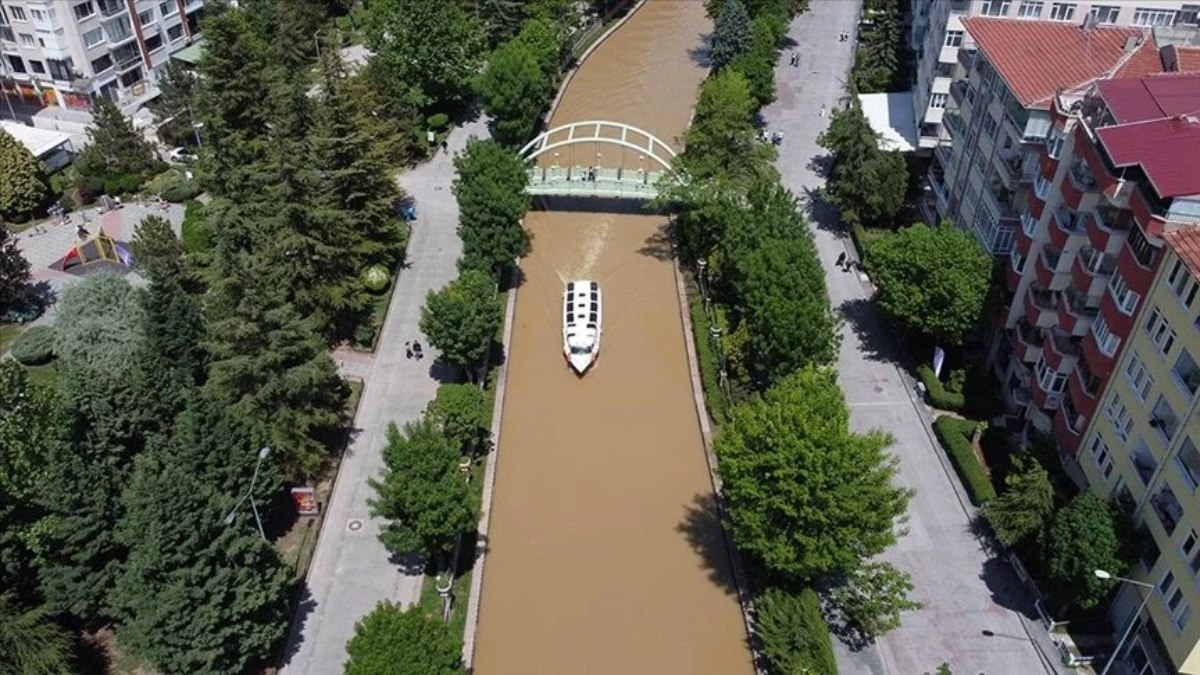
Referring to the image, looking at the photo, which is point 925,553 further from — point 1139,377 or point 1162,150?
point 1162,150

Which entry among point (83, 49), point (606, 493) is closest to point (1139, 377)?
point (606, 493)

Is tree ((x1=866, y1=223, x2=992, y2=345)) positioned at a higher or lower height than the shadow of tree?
higher

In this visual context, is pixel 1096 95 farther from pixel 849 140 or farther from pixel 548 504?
pixel 548 504

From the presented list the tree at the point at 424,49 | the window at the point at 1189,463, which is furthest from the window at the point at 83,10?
the window at the point at 1189,463

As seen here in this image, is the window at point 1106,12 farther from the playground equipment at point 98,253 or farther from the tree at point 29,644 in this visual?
the tree at point 29,644

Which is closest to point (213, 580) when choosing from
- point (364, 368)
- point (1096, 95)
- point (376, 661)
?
point (376, 661)

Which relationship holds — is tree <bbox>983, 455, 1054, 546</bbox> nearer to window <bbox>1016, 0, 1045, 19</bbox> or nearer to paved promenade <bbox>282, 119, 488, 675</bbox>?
paved promenade <bbox>282, 119, 488, 675</bbox>

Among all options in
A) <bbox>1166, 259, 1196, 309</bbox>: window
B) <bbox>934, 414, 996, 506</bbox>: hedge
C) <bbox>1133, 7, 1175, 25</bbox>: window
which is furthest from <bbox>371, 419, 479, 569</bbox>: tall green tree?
<bbox>1133, 7, 1175, 25</bbox>: window
